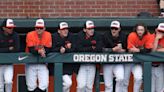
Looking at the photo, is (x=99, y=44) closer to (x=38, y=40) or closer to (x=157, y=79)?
(x=38, y=40)

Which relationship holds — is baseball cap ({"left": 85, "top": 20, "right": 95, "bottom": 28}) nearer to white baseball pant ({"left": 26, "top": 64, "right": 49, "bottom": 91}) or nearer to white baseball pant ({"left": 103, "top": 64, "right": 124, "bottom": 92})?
white baseball pant ({"left": 103, "top": 64, "right": 124, "bottom": 92})

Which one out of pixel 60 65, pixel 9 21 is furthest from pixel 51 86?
pixel 9 21

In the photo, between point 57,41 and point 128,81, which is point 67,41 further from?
point 128,81

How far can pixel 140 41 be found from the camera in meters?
10.7

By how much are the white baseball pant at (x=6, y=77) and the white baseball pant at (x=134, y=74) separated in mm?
2037

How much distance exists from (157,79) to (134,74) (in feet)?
1.53

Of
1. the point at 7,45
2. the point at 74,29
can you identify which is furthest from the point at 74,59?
the point at 7,45

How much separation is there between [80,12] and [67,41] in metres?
1.90

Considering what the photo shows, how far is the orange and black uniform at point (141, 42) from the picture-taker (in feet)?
34.8

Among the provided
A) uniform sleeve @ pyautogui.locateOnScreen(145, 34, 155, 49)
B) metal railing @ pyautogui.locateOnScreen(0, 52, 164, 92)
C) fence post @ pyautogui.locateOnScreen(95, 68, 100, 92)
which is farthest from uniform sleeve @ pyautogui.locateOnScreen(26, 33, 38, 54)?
uniform sleeve @ pyautogui.locateOnScreen(145, 34, 155, 49)

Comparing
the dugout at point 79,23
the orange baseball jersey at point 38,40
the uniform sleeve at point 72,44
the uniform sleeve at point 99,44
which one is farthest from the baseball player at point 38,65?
the uniform sleeve at point 99,44

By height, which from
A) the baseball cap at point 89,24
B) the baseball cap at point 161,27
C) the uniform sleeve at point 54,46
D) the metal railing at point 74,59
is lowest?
the metal railing at point 74,59

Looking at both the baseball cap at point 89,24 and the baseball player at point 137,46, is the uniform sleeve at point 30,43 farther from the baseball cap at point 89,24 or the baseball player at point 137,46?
the baseball player at point 137,46

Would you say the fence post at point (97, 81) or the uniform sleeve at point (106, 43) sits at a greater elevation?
the uniform sleeve at point (106, 43)
